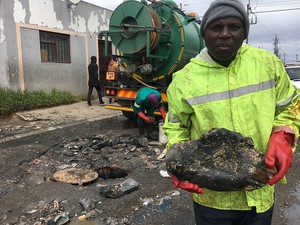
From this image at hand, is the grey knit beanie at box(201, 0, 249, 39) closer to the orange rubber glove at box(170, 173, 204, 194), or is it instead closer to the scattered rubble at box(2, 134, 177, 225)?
the orange rubber glove at box(170, 173, 204, 194)

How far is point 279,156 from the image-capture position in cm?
121

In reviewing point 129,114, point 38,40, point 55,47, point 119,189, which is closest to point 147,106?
point 129,114

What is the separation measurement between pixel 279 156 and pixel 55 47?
913cm

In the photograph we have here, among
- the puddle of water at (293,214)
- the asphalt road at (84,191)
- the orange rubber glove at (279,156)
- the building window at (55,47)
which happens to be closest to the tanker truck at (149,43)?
the asphalt road at (84,191)

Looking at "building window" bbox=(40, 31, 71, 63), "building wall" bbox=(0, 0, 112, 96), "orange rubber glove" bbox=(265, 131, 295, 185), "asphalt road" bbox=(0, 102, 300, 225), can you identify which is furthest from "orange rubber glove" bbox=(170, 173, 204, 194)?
"building window" bbox=(40, 31, 71, 63)

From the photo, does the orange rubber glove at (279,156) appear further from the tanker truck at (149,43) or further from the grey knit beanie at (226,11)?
the tanker truck at (149,43)

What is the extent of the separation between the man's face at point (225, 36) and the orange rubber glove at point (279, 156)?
448 mm

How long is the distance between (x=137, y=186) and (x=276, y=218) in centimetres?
151

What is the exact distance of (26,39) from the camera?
8.17 metres

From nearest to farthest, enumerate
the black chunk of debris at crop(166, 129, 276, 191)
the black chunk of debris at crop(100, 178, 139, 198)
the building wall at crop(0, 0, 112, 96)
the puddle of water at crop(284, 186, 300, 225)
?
the black chunk of debris at crop(166, 129, 276, 191) → the puddle of water at crop(284, 186, 300, 225) → the black chunk of debris at crop(100, 178, 139, 198) → the building wall at crop(0, 0, 112, 96)

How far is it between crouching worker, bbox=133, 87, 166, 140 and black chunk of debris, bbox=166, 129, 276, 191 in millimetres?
3574

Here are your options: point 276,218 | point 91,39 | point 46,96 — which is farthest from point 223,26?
point 91,39

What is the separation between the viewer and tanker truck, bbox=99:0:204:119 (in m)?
5.20

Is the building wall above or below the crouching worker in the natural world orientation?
above
